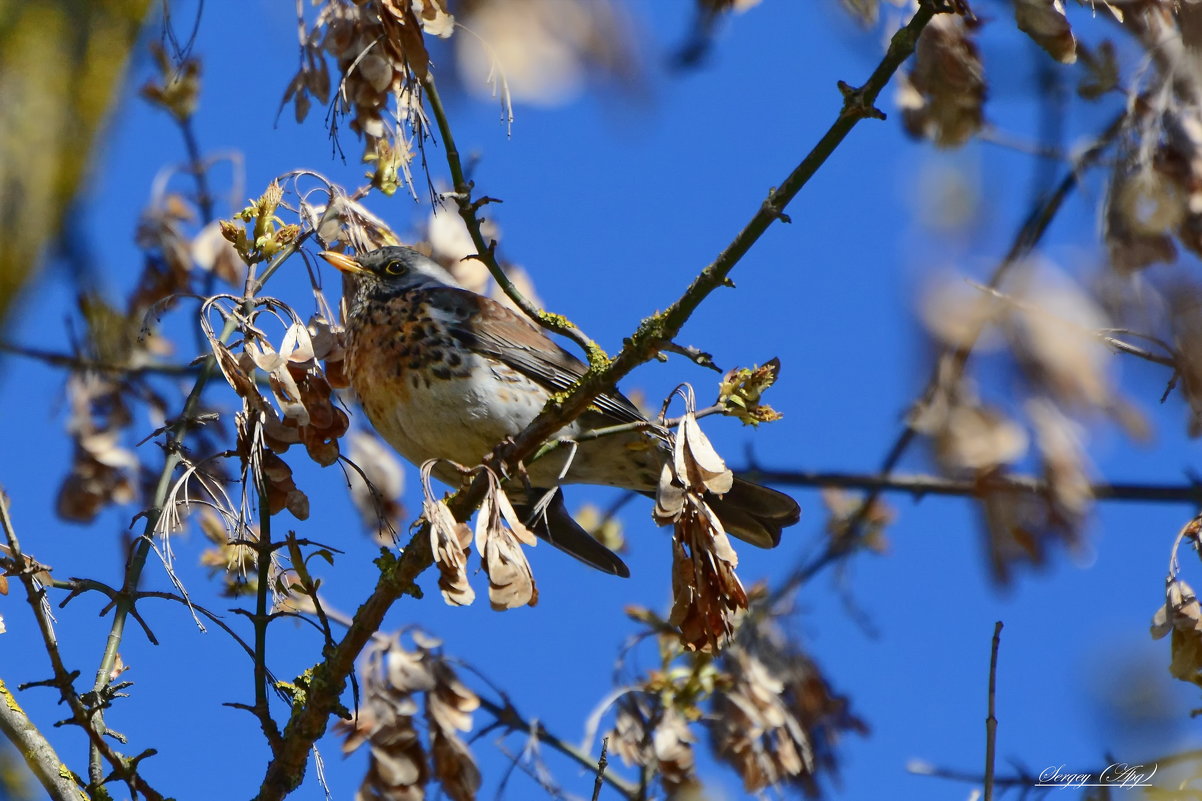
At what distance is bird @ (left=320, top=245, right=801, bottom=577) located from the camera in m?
4.75

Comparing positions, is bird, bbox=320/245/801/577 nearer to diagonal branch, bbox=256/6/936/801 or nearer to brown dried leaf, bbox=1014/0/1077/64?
diagonal branch, bbox=256/6/936/801

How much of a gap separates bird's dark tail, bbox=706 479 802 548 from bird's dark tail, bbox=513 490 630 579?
0.42m

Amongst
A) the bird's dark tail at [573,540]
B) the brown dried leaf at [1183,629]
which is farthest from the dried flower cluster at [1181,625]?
the bird's dark tail at [573,540]

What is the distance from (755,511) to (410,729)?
4.87 ft

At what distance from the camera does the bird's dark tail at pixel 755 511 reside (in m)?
4.69

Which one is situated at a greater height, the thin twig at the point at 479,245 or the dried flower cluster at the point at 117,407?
the dried flower cluster at the point at 117,407

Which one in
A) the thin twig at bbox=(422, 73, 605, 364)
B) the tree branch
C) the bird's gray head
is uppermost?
the bird's gray head

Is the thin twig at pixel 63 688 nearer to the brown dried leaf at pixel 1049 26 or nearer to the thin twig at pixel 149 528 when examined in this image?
the thin twig at pixel 149 528

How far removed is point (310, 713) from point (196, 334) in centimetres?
165

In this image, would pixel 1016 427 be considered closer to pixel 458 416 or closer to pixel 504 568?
pixel 504 568

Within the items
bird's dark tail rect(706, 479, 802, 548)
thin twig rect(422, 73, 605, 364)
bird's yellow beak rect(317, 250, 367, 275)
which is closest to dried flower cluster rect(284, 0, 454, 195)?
thin twig rect(422, 73, 605, 364)

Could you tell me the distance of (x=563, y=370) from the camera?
5250 millimetres

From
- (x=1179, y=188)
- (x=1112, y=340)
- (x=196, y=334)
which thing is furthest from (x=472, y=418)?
(x=1112, y=340)

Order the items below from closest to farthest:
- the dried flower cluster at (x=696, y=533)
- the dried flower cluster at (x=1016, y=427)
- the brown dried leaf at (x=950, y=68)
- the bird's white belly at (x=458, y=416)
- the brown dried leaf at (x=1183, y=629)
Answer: the dried flower cluster at (x=1016, y=427) < the brown dried leaf at (x=950, y=68) < the dried flower cluster at (x=696, y=533) < the brown dried leaf at (x=1183, y=629) < the bird's white belly at (x=458, y=416)
